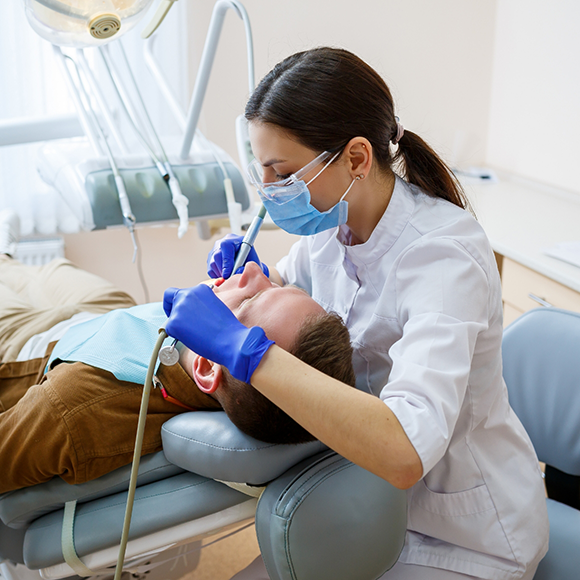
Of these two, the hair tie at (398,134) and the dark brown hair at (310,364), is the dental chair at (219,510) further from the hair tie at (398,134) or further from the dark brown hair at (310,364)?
the hair tie at (398,134)

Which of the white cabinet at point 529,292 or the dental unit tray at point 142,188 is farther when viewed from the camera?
the white cabinet at point 529,292

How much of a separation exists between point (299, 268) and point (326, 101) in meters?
0.53

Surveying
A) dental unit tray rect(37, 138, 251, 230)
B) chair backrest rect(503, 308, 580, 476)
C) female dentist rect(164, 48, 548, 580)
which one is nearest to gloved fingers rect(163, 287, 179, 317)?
female dentist rect(164, 48, 548, 580)

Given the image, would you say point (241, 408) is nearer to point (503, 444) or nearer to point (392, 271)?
point (392, 271)

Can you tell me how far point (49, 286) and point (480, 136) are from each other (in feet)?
7.74

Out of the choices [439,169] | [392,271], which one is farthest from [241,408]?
[439,169]

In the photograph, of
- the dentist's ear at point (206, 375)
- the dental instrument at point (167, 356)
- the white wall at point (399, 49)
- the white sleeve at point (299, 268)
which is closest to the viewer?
the dental instrument at point (167, 356)

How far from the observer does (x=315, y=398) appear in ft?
2.72

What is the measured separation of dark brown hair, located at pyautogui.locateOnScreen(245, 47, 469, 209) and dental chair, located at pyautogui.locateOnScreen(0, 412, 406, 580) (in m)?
0.54

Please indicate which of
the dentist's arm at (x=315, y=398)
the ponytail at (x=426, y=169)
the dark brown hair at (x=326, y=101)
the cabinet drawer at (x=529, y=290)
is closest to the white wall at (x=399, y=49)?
the cabinet drawer at (x=529, y=290)

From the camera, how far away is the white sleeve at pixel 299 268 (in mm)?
1449

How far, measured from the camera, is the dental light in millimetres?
1132

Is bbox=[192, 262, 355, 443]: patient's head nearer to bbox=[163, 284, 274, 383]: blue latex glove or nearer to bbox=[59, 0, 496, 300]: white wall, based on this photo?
bbox=[163, 284, 274, 383]: blue latex glove

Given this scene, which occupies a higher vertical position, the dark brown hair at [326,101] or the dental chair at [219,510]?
the dark brown hair at [326,101]
